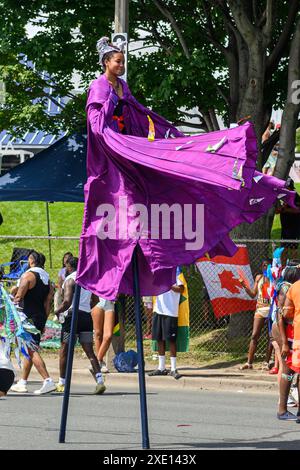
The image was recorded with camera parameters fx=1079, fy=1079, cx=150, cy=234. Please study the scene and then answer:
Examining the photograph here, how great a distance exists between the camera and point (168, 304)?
15.3m

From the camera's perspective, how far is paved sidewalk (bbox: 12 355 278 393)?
14.6 metres

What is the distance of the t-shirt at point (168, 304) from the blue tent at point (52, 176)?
11.1ft

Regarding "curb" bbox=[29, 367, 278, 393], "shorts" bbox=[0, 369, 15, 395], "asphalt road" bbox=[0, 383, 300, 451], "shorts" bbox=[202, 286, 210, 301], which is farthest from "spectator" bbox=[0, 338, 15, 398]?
"shorts" bbox=[202, 286, 210, 301]

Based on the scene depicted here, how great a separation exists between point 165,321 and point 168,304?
0.80 ft

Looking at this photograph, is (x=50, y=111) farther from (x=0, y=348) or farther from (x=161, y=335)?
(x=0, y=348)

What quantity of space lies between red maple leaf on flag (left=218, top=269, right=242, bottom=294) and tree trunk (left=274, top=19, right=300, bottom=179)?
199cm

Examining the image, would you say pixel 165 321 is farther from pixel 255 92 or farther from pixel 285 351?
pixel 285 351

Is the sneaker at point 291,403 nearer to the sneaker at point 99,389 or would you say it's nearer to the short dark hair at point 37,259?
the sneaker at point 99,389

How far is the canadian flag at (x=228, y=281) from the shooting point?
52.7 feet

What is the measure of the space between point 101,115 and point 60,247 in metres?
17.6

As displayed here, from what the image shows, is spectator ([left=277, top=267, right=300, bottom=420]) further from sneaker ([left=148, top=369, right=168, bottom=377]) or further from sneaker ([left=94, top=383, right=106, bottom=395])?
sneaker ([left=148, top=369, right=168, bottom=377])

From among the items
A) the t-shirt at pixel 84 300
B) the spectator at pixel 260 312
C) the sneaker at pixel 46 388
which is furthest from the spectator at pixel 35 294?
the spectator at pixel 260 312

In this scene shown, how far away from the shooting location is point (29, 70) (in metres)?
20.8

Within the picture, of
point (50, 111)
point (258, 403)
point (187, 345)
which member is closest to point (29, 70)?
point (50, 111)
